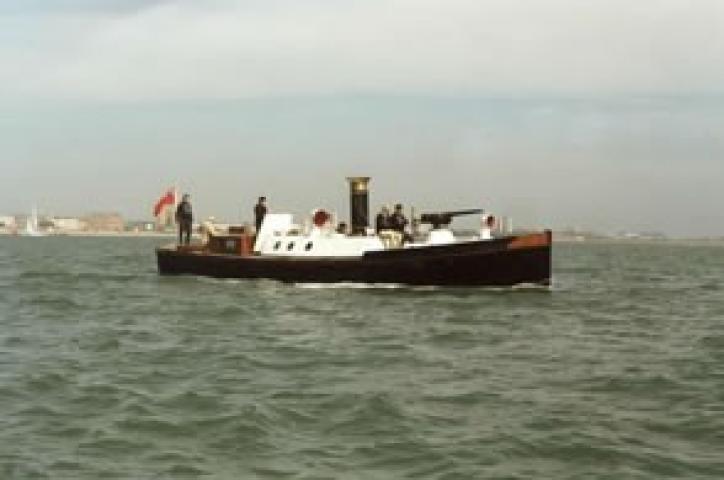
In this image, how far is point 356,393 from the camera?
13086 mm

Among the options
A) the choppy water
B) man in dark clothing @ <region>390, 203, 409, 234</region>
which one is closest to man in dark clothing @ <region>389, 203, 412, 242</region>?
man in dark clothing @ <region>390, 203, 409, 234</region>

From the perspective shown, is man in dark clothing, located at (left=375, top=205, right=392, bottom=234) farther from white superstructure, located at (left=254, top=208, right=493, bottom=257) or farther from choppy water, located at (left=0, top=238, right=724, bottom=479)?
choppy water, located at (left=0, top=238, right=724, bottom=479)

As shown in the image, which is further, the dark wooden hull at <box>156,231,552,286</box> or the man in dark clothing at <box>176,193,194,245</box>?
the man in dark clothing at <box>176,193,194,245</box>

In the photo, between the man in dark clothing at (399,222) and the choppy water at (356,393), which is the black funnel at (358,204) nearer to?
the man in dark clothing at (399,222)

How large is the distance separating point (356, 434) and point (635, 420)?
122 inches

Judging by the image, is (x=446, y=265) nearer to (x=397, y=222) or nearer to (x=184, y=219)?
(x=397, y=222)

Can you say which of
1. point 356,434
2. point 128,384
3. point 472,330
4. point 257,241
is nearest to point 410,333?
point 472,330

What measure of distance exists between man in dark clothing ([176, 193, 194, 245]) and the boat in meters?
5.45

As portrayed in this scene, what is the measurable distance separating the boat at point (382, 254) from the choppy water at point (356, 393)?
4593 millimetres

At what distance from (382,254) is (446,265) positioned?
1.79 m

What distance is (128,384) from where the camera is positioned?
1346 cm

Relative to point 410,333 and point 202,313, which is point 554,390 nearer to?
point 410,333

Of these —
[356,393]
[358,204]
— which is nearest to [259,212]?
[358,204]

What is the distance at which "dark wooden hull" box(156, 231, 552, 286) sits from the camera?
30.2 m
